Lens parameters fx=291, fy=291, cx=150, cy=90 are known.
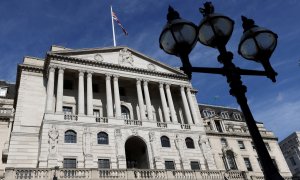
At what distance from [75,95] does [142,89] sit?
11542 millimetres

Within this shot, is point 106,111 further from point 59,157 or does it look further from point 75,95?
point 59,157

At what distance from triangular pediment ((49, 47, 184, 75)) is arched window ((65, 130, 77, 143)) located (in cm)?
1278

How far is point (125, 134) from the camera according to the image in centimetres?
4047

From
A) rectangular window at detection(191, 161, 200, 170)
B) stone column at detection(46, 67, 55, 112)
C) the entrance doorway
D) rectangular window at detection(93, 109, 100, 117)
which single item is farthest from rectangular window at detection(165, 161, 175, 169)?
stone column at detection(46, 67, 55, 112)

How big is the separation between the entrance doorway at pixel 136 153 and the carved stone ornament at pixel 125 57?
13793 mm

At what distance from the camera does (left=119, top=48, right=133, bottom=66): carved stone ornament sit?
161ft

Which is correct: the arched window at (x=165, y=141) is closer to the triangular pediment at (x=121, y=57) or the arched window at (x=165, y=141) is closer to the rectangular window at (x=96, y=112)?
the rectangular window at (x=96, y=112)

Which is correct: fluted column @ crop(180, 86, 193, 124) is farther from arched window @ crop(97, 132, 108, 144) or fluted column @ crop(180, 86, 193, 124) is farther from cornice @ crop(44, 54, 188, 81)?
arched window @ crop(97, 132, 108, 144)

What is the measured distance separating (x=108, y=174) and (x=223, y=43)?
27.3 m

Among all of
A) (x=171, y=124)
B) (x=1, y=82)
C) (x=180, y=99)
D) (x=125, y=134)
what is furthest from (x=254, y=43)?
(x=1, y=82)

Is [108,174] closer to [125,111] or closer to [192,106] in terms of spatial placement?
[125,111]

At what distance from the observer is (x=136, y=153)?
43.7 meters

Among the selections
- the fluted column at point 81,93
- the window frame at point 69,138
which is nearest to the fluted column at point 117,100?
the fluted column at point 81,93

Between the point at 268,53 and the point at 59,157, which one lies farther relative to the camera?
the point at 59,157
